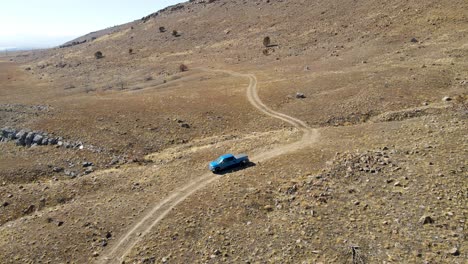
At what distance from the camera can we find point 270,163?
89.8 ft

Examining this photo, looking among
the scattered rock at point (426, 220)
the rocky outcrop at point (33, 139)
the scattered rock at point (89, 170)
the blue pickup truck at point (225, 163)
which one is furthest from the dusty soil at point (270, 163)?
the rocky outcrop at point (33, 139)

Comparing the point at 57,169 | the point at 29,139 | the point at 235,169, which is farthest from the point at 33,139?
the point at 235,169

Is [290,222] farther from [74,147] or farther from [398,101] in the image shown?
[74,147]

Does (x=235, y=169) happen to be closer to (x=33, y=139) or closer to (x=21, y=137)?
(x=33, y=139)

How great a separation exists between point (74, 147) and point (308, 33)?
59.8 metres

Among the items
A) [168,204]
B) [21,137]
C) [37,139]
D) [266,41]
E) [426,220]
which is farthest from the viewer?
[266,41]

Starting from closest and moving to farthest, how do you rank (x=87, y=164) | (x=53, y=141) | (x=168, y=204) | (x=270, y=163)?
(x=168, y=204) → (x=270, y=163) → (x=87, y=164) → (x=53, y=141)

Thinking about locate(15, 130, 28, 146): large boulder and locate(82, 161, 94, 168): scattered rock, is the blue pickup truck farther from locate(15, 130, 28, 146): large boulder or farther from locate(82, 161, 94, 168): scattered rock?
locate(15, 130, 28, 146): large boulder

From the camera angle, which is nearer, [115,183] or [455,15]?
[115,183]

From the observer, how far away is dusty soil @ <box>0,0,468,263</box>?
61.5 ft

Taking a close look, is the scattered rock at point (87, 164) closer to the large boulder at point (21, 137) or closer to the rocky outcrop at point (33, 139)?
the rocky outcrop at point (33, 139)

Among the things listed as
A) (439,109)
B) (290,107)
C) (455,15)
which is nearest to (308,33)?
(455,15)

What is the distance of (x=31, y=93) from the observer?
225 ft

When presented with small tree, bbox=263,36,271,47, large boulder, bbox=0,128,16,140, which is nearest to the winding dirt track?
large boulder, bbox=0,128,16,140
